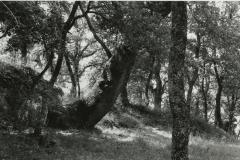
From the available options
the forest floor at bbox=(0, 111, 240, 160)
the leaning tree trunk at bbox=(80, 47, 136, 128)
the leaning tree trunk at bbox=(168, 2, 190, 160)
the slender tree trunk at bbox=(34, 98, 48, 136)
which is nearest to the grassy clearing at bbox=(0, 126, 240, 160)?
the forest floor at bbox=(0, 111, 240, 160)

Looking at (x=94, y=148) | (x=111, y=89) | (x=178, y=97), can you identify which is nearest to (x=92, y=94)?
(x=111, y=89)

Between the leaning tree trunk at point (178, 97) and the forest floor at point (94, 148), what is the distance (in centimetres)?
349

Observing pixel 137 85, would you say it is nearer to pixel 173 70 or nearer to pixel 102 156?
pixel 102 156

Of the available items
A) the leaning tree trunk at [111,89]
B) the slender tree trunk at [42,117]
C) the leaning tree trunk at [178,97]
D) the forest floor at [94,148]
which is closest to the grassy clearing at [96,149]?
the forest floor at [94,148]

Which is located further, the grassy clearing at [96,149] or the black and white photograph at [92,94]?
the grassy clearing at [96,149]

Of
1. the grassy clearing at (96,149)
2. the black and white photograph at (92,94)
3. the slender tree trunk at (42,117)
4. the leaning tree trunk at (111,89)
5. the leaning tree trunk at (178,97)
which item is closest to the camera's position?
the leaning tree trunk at (178,97)

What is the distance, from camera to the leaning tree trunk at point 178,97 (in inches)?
381

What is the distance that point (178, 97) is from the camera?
972 centimetres

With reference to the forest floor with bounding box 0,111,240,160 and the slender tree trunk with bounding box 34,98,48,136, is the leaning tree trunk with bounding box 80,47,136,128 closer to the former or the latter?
the forest floor with bounding box 0,111,240,160

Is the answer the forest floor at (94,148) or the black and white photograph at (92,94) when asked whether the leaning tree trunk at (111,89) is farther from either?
the forest floor at (94,148)

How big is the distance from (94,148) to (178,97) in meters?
5.74

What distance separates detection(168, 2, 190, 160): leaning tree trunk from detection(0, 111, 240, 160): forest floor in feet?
11.5

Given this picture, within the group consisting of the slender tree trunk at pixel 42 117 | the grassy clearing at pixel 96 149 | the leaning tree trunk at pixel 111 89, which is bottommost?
the grassy clearing at pixel 96 149

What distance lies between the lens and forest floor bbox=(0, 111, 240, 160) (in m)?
12.1
